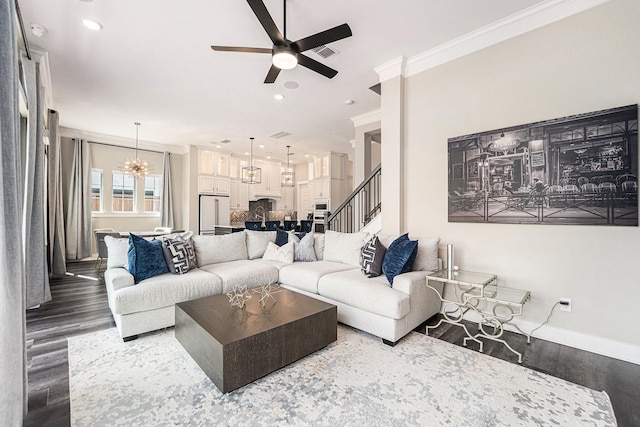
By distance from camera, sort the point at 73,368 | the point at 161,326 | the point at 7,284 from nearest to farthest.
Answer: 1. the point at 7,284
2. the point at 73,368
3. the point at 161,326

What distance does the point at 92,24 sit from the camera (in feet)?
9.96

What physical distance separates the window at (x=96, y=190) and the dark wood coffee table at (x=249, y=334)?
6.69 meters

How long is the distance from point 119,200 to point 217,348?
765 cm

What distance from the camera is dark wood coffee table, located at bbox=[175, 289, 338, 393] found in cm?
194

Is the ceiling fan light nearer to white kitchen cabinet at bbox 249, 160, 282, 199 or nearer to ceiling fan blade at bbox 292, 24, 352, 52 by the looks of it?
ceiling fan blade at bbox 292, 24, 352, 52

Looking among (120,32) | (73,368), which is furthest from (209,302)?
(120,32)

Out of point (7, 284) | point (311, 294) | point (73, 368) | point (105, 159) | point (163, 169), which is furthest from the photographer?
point (163, 169)

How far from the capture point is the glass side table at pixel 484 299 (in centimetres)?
258

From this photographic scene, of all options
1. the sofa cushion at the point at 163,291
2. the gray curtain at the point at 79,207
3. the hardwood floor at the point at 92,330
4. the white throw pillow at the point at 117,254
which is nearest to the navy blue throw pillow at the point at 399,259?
the hardwood floor at the point at 92,330

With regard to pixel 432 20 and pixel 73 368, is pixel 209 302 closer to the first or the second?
pixel 73 368

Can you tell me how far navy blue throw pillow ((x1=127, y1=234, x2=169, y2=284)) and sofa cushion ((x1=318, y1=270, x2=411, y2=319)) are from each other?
71.6 inches

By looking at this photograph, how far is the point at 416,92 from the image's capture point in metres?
3.85

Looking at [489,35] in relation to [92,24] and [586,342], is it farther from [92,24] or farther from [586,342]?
[92,24]

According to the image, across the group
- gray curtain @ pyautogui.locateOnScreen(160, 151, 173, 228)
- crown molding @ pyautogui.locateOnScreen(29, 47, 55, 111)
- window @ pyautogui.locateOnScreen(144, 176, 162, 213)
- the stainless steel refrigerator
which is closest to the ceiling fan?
crown molding @ pyautogui.locateOnScreen(29, 47, 55, 111)
